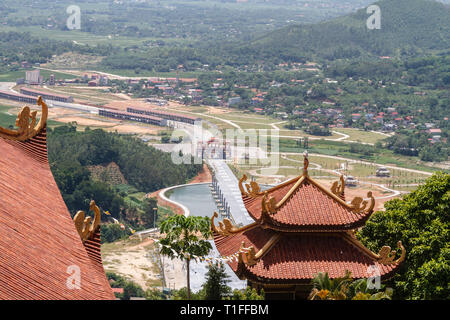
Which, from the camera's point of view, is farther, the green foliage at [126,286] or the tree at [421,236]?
the green foliage at [126,286]

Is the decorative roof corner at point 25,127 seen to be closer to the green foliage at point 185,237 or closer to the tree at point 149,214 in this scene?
the green foliage at point 185,237

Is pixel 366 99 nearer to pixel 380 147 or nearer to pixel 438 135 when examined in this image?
pixel 438 135

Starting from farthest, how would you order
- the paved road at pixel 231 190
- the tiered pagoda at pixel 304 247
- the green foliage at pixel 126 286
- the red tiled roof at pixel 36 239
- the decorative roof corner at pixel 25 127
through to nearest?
the paved road at pixel 231 190 → the green foliage at pixel 126 286 → the tiered pagoda at pixel 304 247 → the decorative roof corner at pixel 25 127 → the red tiled roof at pixel 36 239

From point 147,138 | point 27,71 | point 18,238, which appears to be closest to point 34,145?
point 18,238

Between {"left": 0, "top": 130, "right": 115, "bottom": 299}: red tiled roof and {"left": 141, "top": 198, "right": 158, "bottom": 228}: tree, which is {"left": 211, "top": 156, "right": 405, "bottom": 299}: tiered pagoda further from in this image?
{"left": 141, "top": 198, "right": 158, "bottom": 228}: tree

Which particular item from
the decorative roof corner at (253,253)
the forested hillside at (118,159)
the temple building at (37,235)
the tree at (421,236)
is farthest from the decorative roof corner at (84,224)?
the forested hillside at (118,159)

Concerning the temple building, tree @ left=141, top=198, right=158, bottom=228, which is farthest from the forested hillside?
the temple building
